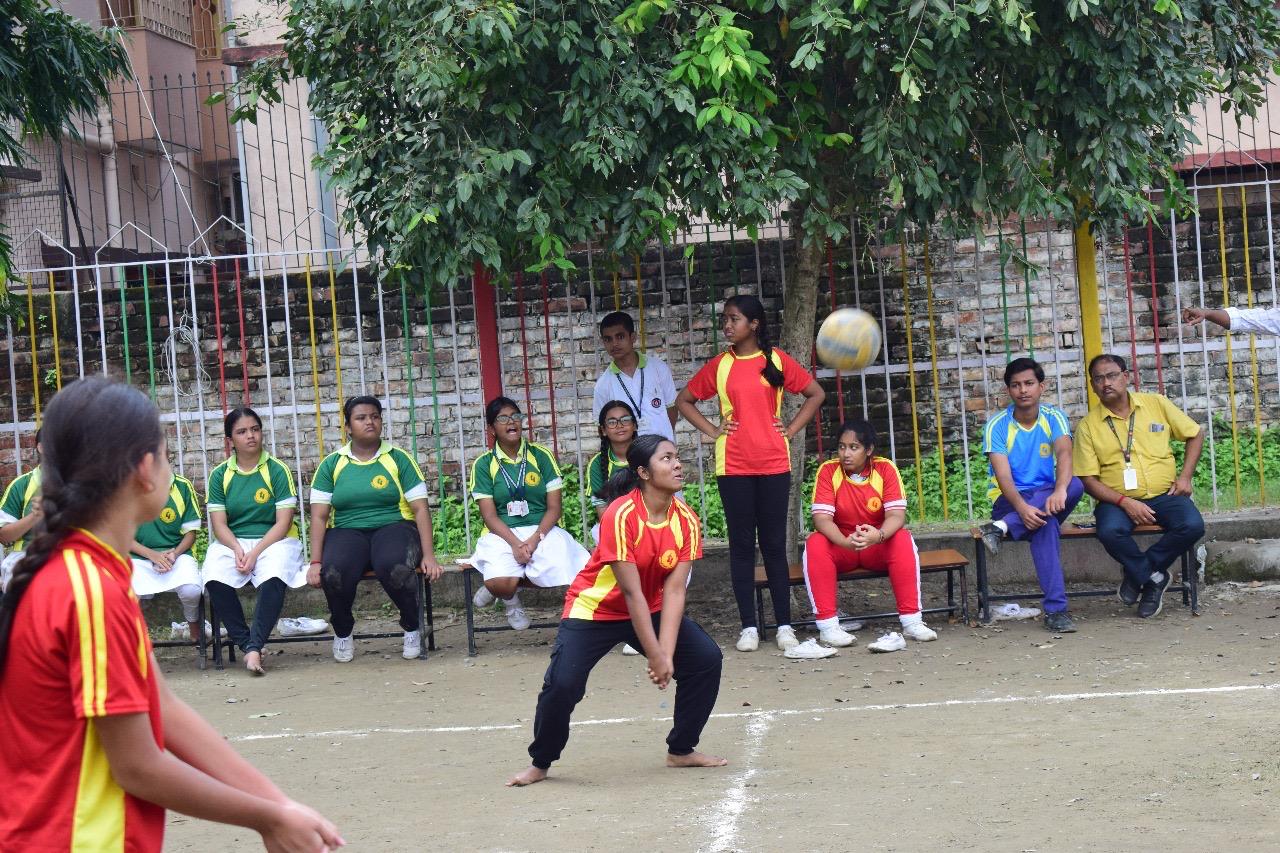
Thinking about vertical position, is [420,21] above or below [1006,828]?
above

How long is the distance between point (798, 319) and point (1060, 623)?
238 centimetres

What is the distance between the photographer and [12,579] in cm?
229

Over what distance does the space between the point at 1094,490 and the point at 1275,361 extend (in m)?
2.53

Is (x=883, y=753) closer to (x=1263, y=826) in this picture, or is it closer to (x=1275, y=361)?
(x=1263, y=826)

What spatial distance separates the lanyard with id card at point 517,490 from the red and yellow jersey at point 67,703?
20.2 feet

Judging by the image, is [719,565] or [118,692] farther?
[719,565]

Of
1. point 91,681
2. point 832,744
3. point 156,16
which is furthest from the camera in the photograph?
point 156,16

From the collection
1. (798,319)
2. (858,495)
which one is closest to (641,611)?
(858,495)

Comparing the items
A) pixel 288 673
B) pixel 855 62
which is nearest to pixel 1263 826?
pixel 855 62

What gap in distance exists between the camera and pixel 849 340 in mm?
7906

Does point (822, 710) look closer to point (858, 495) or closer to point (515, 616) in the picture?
point (858, 495)

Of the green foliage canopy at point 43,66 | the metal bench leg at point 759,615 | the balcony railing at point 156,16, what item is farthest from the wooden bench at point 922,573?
the balcony railing at point 156,16

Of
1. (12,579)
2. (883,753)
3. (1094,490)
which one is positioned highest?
(12,579)

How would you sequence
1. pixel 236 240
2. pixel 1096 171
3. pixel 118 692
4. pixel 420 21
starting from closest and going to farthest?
pixel 118 692 → pixel 420 21 → pixel 1096 171 → pixel 236 240
